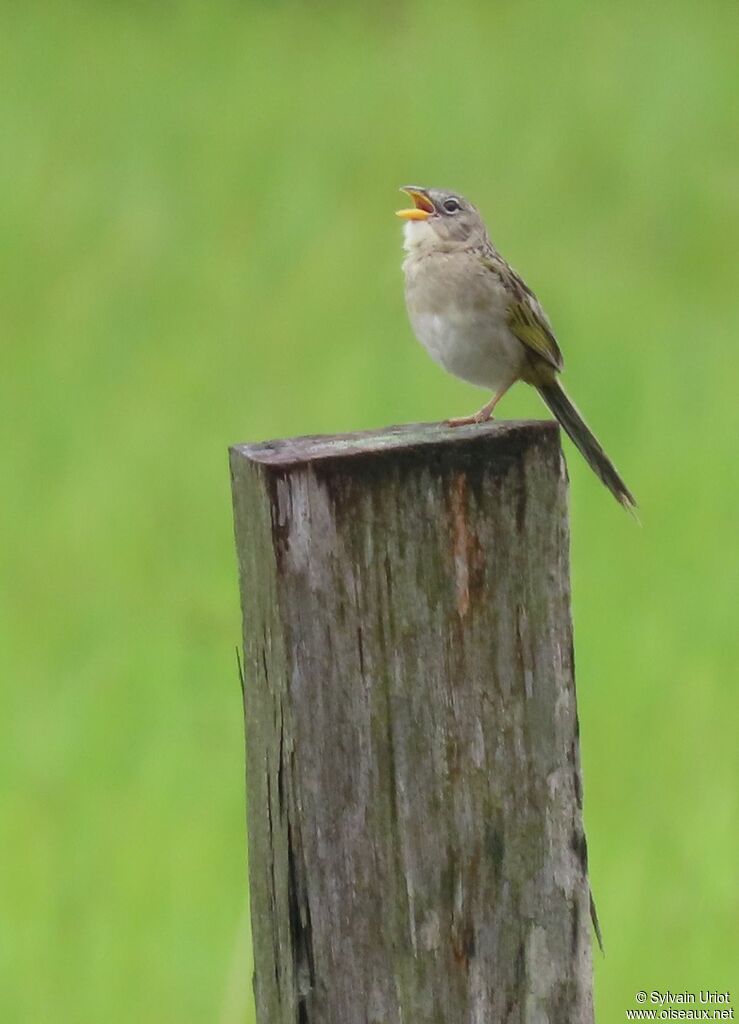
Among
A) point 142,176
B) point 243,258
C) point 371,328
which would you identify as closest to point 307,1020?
point 371,328

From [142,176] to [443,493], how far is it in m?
11.1

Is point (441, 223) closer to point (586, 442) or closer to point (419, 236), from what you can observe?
point (419, 236)

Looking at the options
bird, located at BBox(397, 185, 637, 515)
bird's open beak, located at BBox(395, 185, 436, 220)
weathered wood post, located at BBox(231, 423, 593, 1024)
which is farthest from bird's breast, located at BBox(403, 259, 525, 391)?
weathered wood post, located at BBox(231, 423, 593, 1024)

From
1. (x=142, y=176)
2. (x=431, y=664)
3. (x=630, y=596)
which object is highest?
(x=142, y=176)

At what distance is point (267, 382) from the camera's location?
1041 cm

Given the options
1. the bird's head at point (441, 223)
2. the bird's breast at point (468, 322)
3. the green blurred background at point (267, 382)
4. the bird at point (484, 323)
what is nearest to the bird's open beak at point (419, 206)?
the bird's head at point (441, 223)

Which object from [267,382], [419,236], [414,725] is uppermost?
[419,236]

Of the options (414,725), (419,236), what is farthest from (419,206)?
(414,725)

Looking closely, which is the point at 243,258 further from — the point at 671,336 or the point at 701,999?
the point at 701,999

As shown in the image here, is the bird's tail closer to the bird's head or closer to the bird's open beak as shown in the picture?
the bird's head

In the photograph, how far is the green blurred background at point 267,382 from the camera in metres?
6.23

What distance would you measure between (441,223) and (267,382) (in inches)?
222

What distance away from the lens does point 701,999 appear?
514 centimetres

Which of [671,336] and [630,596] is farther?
[671,336]
